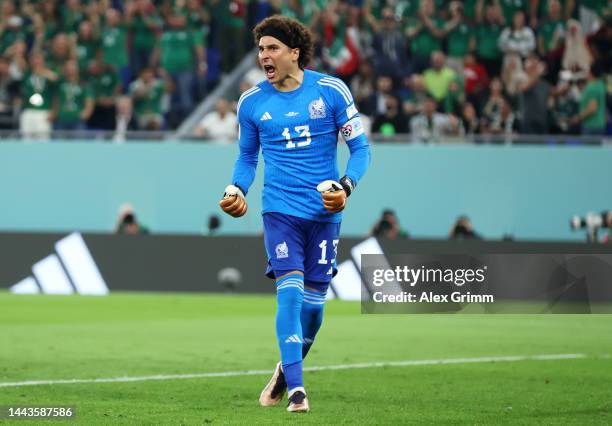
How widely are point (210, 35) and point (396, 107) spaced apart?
14.0 ft

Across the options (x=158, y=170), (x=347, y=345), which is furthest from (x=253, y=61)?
(x=347, y=345)

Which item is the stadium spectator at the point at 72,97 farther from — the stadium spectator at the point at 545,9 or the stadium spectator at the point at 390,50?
the stadium spectator at the point at 545,9

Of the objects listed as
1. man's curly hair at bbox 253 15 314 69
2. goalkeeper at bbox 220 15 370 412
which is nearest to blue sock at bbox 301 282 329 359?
goalkeeper at bbox 220 15 370 412

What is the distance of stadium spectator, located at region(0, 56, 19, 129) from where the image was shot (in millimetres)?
24406

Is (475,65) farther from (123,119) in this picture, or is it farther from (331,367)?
(331,367)

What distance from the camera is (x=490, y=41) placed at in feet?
76.9

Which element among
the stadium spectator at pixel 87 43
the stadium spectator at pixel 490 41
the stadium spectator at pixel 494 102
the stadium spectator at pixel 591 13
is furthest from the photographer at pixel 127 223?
the stadium spectator at pixel 591 13

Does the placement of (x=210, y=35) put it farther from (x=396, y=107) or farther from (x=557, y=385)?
(x=557, y=385)

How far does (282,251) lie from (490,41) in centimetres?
1512

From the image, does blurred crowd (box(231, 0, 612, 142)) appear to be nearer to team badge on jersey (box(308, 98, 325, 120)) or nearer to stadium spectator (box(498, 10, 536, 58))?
stadium spectator (box(498, 10, 536, 58))

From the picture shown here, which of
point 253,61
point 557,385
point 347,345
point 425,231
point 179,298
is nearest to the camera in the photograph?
point 557,385

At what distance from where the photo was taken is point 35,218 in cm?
2419

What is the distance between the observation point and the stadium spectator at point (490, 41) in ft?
76.7

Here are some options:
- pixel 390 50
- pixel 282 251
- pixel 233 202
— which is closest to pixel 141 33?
pixel 390 50
